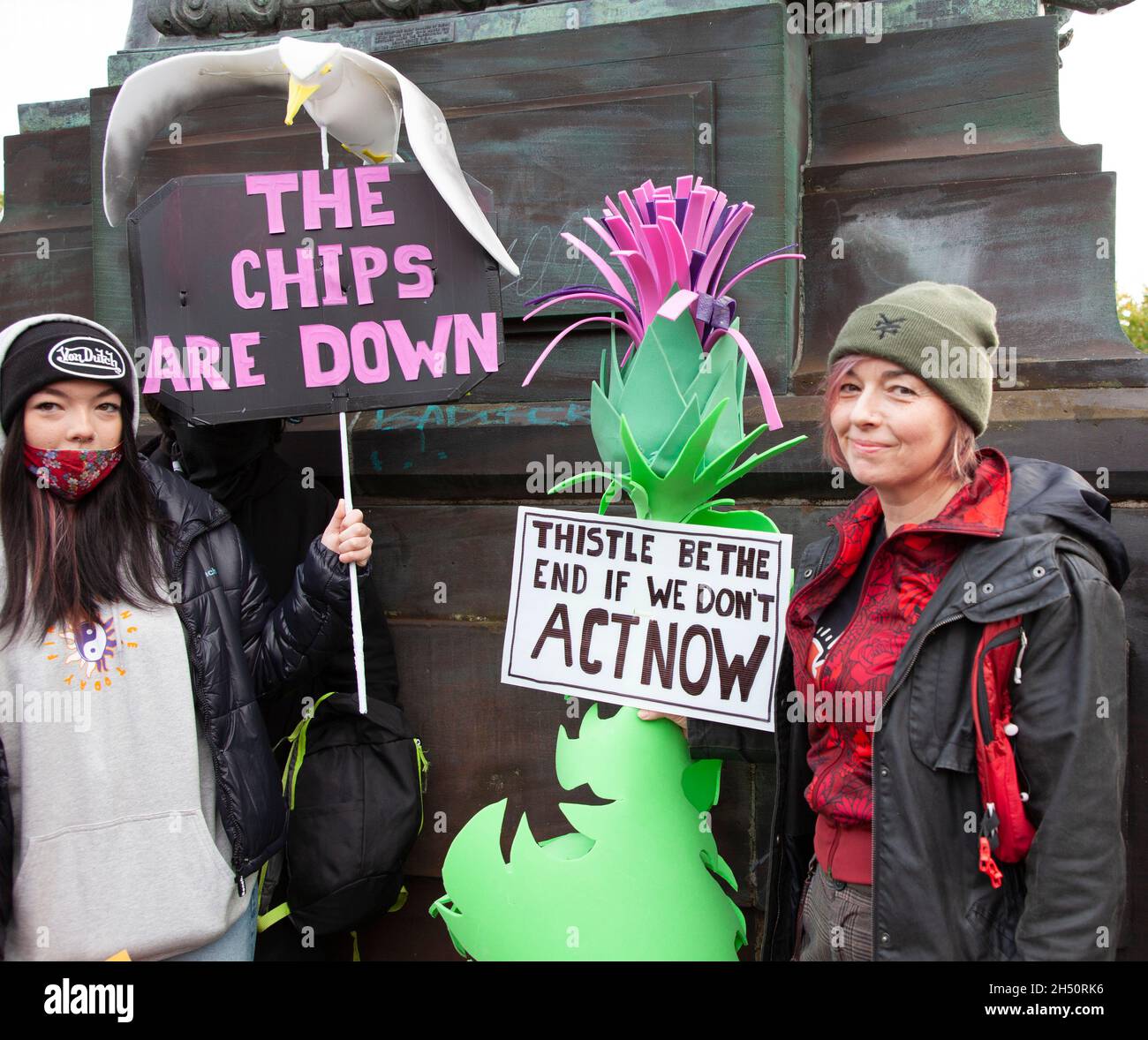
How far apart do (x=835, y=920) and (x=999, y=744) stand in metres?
0.51

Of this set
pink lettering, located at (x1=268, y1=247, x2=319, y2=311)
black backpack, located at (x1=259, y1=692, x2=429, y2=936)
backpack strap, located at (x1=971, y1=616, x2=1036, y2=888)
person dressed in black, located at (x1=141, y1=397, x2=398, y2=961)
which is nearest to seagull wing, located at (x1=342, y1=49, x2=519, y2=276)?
pink lettering, located at (x1=268, y1=247, x2=319, y2=311)

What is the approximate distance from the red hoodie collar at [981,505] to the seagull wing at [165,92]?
79.1 inches

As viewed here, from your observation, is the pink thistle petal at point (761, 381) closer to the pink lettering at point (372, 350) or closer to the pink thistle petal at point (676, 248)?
the pink thistle petal at point (676, 248)

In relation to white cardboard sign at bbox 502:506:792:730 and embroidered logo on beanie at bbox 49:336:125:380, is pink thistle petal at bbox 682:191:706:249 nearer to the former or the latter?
white cardboard sign at bbox 502:506:792:730

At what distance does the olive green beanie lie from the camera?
84.3 inches

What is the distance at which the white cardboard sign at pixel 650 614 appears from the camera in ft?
8.43

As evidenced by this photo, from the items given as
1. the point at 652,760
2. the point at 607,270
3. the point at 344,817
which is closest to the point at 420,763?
the point at 344,817

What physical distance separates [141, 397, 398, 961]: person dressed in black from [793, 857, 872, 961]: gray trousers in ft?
4.79

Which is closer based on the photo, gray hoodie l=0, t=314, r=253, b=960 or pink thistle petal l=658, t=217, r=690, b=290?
gray hoodie l=0, t=314, r=253, b=960

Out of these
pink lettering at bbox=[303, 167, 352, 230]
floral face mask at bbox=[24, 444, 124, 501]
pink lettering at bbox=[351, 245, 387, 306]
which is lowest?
floral face mask at bbox=[24, 444, 124, 501]

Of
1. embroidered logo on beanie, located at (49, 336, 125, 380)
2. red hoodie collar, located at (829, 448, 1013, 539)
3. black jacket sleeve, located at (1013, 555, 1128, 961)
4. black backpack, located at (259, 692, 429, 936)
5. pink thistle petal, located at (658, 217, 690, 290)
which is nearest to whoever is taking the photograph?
black jacket sleeve, located at (1013, 555, 1128, 961)

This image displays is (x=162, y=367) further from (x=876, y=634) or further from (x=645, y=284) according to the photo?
(x=876, y=634)

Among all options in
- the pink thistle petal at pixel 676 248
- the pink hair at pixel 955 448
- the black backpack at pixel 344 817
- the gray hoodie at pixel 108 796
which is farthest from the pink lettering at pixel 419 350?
the pink hair at pixel 955 448

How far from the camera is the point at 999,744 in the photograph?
78.3 inches
